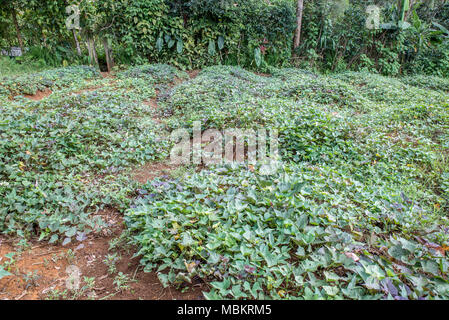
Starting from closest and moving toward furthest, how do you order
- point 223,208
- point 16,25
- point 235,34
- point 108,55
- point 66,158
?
1. point 223,208
2. point 66,158
3. point 16,25
4. point 108,55
5. point 235,34

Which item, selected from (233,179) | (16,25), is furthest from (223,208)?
(16,25)

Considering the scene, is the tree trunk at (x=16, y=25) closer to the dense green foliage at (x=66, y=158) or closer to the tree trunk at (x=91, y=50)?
the tree trunk at (x=91, y=50)

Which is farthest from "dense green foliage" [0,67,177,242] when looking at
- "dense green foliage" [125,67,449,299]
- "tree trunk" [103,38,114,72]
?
"tree trunk" [103,38,114,72]

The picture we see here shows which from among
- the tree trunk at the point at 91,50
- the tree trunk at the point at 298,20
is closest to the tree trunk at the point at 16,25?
the tree trunk at the point at 91,50

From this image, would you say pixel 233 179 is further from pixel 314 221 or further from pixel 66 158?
pixel 66 158

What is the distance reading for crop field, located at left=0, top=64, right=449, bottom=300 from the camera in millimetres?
1630

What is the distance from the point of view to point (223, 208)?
214 cm

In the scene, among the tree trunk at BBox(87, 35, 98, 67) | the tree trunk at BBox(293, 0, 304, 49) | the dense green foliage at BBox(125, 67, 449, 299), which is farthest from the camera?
the tree trunk at BBox(293, 0, 304, 49)

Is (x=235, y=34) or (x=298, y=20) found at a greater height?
(x=298, y=20)

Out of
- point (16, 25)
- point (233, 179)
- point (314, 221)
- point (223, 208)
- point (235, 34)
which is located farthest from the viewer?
point (235, 34)

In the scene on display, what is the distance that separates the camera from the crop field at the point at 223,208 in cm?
163

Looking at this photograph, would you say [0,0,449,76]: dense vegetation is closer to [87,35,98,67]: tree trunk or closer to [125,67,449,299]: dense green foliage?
[87,35,98,67]: tree trunk

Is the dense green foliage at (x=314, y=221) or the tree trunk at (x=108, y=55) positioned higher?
the tree trunk at (x=108, y=55)
